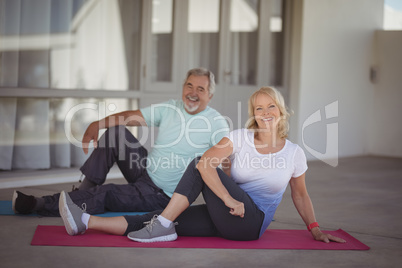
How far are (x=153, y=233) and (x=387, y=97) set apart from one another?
6356 millimetres

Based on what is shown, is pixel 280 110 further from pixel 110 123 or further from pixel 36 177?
pixel 36 177

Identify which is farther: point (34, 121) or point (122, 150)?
point (34, 121)

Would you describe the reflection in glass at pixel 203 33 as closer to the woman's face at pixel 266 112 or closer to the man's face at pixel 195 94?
the man's face at pixel 195 94

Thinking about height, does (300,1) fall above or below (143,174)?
above

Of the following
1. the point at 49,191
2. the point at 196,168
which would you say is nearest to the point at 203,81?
the point at 196,168

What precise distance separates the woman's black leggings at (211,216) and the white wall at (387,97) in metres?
5.94

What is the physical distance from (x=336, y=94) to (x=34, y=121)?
4233 millimetres

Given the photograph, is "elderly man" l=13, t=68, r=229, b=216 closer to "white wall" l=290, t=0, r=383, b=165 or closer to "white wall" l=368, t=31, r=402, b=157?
"white wall" l=290, t=0, r=383, b=165

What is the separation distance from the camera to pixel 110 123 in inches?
154

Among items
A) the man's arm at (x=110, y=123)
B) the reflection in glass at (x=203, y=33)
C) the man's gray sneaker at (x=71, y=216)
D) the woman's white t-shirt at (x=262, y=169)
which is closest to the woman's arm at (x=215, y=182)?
the woman's white t-shirt at (x=262, y=169)

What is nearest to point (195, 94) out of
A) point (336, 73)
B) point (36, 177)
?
point (36, 177)

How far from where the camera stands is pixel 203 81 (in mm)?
3869

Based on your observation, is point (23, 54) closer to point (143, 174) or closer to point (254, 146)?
point (143, 174)

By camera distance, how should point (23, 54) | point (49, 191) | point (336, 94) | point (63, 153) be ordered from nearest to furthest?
point (49, 191) → point (23, 54) → point (63, 153) → point (336, 94)
